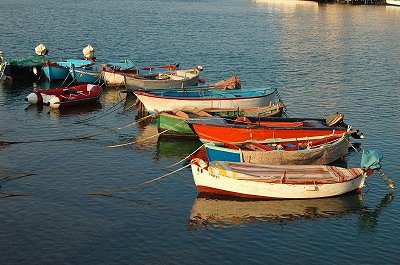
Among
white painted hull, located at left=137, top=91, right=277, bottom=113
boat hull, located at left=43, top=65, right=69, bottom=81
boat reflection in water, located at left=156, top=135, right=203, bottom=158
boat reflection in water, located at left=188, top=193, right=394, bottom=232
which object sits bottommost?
boat reflection in water, located at left=188, top=193, right=394, bottom=232

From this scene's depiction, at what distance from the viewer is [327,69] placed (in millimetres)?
71125

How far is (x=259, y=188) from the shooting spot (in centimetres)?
3209

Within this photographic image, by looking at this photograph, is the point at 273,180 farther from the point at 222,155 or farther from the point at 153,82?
the point at 153,82

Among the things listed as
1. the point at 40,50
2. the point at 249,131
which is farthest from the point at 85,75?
the point at 249,131

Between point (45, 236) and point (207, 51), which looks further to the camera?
point (207, 51)

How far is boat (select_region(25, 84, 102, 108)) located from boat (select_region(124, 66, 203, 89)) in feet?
9.62

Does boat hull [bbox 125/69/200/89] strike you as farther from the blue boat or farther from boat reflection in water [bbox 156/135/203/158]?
boat reflection in water [bbox 156/135/203/158]

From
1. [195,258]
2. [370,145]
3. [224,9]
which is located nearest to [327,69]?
[370,145]

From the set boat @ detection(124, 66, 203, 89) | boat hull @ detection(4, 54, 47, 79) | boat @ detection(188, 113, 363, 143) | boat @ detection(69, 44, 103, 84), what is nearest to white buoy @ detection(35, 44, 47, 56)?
boat hull @ detection(4, 54, 47, 79)

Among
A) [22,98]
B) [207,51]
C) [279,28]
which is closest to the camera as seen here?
[22,98]

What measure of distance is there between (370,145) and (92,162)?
18.0m

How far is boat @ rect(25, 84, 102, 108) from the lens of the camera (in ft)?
165

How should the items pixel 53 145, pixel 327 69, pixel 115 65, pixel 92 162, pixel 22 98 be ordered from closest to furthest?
pixel 92 162, pixel 53 145, pixel 22 98, pixel 115 65, pixel 327 69

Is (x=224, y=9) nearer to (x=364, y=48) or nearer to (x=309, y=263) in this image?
(x=364, y=48)
